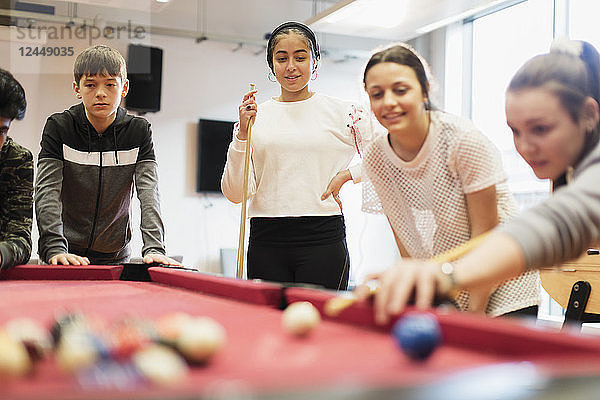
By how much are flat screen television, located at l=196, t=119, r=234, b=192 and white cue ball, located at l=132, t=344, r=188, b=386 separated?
5532 mm

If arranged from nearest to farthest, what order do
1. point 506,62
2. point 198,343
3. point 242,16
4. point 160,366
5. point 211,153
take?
point 160,366 < point 198,343 < point 506,62 < point 211,153 < point 242,16

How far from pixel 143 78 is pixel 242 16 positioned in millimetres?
1391

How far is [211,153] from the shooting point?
252 inches

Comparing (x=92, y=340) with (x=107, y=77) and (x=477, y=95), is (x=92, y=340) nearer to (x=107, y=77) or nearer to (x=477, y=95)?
(x=107, y=77)

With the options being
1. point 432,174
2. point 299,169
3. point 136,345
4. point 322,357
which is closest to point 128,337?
point 136,345

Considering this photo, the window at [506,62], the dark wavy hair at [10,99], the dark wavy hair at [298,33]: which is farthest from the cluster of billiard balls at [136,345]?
the window at [506,62]

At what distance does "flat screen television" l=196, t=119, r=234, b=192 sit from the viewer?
639 centimetres

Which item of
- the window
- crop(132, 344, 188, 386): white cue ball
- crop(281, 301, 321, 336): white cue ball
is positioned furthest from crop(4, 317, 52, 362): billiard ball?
the window

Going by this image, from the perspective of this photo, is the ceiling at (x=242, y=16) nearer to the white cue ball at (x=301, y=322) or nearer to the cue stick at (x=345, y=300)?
the cue stick at (x=345, y=300)

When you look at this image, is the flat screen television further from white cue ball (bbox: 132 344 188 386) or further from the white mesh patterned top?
white cue ball (bbox: 132 344 188 386)

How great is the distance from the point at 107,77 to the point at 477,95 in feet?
16.2

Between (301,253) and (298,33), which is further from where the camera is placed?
(298,33)

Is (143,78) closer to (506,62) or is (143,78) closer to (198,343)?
(506,62)

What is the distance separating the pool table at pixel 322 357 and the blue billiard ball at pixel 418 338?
2cm
